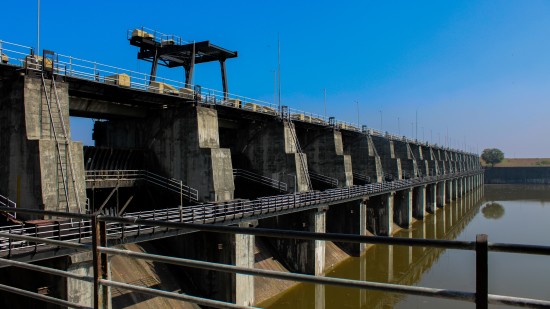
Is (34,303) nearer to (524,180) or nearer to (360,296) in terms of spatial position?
(360,296)

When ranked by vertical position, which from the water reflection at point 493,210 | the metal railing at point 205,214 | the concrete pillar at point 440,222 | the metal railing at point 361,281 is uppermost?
the metal railing at point 361,281

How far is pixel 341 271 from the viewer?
106ft

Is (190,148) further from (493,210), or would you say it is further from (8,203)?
(493,210)

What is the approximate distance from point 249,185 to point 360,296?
13.4m

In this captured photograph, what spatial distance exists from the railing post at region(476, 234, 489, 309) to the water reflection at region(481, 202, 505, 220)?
2801 inches

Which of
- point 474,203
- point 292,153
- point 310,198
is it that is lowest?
point 474,203

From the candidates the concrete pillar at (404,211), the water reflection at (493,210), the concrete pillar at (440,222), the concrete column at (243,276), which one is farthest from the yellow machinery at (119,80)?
the water reflection at (493,210)

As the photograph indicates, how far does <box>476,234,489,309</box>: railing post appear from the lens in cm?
230

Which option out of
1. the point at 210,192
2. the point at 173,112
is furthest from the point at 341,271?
the point at 173,112

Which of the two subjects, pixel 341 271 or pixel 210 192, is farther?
pixel 341 271

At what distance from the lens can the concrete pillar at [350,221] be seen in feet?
122

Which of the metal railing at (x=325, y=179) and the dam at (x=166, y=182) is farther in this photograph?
the metal railing at (x=325, y=179)

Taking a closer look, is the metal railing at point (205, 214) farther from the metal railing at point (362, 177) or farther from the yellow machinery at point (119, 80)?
the metal railing at point (362, 177)

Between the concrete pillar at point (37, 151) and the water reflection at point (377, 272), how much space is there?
1282 cm
